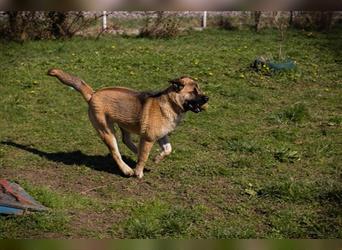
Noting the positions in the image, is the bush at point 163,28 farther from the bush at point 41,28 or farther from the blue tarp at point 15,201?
the blue tarp at point 15,201

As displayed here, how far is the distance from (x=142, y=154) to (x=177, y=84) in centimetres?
81

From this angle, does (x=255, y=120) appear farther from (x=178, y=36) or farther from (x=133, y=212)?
(x=178, y=36)

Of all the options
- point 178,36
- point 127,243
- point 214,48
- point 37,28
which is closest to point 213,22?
point 178,36

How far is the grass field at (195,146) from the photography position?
4.38m

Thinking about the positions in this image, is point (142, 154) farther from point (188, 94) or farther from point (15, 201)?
point (15, 201)

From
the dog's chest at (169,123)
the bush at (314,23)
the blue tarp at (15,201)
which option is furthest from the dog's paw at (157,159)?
the bush at (314,23)

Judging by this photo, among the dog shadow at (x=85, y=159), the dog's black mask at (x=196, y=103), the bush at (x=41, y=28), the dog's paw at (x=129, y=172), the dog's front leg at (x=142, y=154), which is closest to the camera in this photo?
the dog's black mask at (x=196, y=103)

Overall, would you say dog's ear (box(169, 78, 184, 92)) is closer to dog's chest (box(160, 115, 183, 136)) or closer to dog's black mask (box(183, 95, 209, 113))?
dog's black mask (box(183, 95, 209, 113))

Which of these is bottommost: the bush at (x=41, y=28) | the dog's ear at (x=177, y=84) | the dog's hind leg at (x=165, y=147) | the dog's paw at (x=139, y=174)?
the dog's paw at (x=139, y=174)

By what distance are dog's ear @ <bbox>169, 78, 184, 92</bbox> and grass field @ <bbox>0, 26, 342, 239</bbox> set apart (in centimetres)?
95

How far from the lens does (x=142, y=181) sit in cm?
533

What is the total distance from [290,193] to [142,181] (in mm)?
1475

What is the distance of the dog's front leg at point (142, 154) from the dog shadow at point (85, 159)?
0.79ft

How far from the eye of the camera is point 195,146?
251 inches
